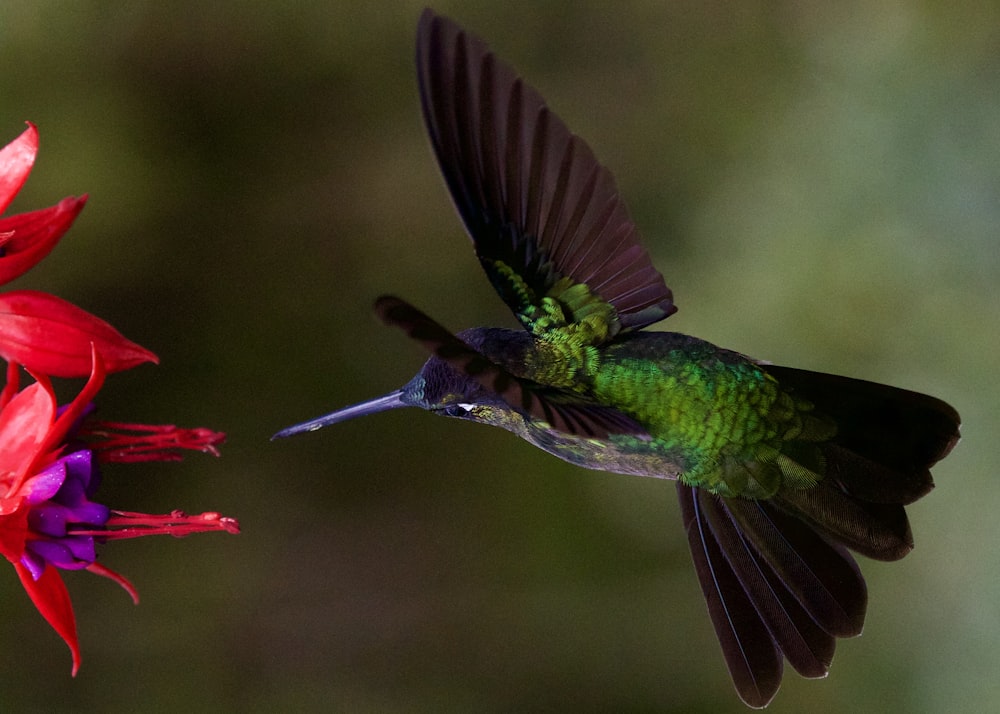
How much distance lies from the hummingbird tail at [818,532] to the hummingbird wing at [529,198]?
123 millimetres

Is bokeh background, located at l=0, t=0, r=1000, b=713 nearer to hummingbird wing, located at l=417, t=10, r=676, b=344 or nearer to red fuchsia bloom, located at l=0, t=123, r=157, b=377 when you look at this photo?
hummingbird wing, located at l=417, t=10, r=676, b=344

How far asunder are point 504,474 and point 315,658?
0.36 meters

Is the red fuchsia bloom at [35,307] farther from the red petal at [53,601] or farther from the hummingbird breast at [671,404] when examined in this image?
the hummingbird breast at [671,404]

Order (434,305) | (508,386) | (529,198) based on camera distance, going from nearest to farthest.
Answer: (508,386)
(529,198)
(434,305)

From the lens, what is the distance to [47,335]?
455 mm

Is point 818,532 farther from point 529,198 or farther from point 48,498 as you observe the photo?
point 48,498

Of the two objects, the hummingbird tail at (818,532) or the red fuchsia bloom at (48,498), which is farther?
the hummingbird tail at (818,532)

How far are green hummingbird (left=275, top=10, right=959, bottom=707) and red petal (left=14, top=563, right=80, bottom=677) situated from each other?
0.57 feet

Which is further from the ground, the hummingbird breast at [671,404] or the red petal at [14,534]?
the hummingbird breast at [671,404]

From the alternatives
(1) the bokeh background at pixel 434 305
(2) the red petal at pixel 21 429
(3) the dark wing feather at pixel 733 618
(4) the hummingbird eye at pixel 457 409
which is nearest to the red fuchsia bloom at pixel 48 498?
(2) the red petal at pixel 21 429

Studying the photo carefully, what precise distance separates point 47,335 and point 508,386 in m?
0.21

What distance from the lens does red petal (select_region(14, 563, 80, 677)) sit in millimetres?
449

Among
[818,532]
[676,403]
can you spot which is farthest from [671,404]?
[818,532]

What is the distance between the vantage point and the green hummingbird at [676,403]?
1.79 feet
